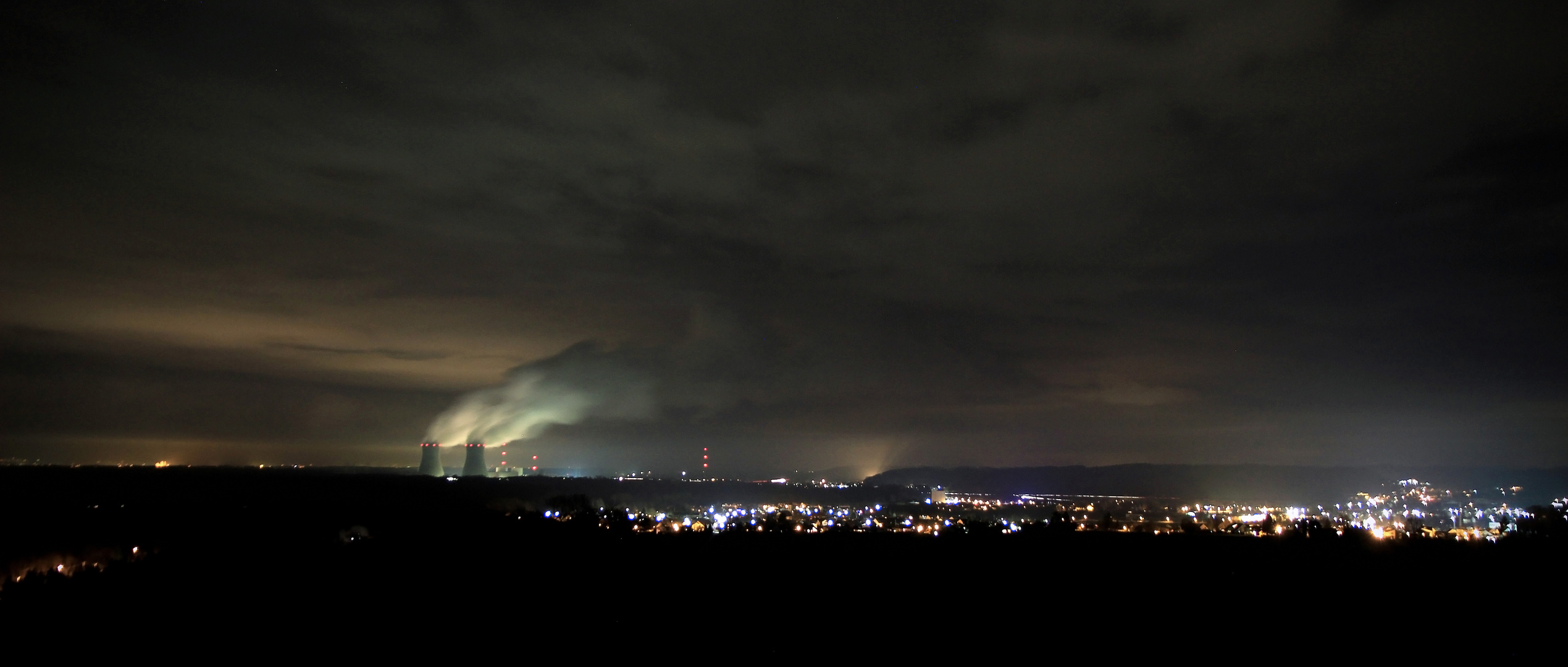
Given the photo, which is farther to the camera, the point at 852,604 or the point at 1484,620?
the point at 852,604

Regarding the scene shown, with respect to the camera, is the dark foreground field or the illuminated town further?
the illuminated town

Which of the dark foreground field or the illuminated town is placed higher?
the dark foreground field

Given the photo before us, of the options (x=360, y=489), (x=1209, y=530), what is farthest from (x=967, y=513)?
(x=360, y=489)

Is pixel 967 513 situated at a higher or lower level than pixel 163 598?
lower

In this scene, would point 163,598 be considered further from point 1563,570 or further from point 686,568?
point 1563,570

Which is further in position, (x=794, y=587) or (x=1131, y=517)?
(x=1131, y=517)

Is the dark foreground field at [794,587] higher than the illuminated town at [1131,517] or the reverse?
higher

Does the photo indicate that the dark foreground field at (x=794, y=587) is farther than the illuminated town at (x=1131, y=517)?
No

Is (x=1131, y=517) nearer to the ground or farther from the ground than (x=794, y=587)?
nearer to the ground
